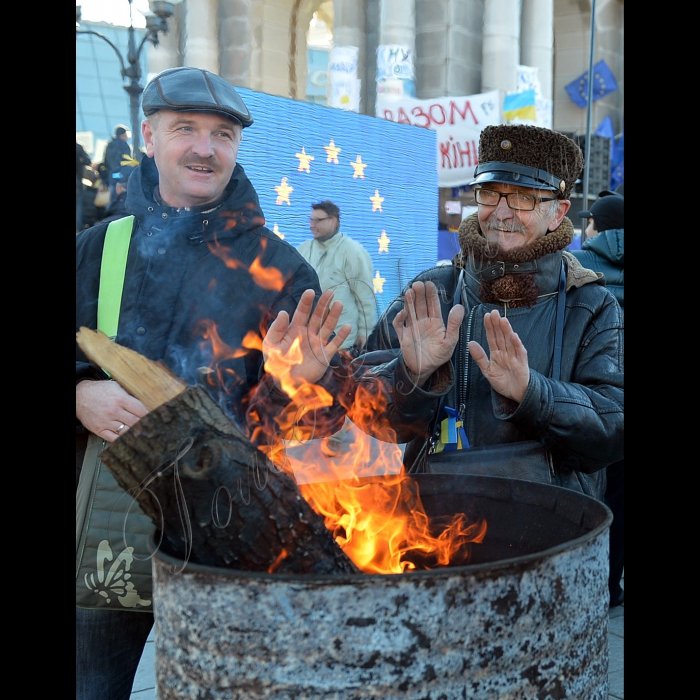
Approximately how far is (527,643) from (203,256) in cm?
129

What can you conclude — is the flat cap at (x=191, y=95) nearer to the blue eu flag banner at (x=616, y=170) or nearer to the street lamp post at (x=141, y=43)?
the street lamp post at (x=141, y=43)

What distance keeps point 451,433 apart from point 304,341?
0.63 metres

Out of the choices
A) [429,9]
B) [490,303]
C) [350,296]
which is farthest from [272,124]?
[429,9]

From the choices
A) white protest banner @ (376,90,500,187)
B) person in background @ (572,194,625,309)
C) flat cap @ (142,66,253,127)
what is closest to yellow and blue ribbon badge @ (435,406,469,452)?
flat cap @ (142,66,253,127)

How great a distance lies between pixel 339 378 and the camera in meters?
2.04

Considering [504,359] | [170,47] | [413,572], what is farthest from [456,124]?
[413,572]

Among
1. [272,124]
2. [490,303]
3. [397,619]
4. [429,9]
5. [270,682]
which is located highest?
[429,9]

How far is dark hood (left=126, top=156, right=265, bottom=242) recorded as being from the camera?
81.4 inches

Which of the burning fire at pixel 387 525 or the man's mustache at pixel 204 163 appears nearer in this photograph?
the burning fire at pixel 387 525

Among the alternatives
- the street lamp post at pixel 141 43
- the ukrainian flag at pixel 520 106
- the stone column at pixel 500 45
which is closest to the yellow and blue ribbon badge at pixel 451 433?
the street lamp post at pixel 141 43

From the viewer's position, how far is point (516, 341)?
1979mm

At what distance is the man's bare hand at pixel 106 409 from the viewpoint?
1.74 meters

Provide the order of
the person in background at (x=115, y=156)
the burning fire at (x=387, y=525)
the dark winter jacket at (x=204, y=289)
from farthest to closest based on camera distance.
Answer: the person in background at (x=115, y=156) < the dark winter jacket at (x=204, y=289) < the burning fire at (x=387, y=525)
